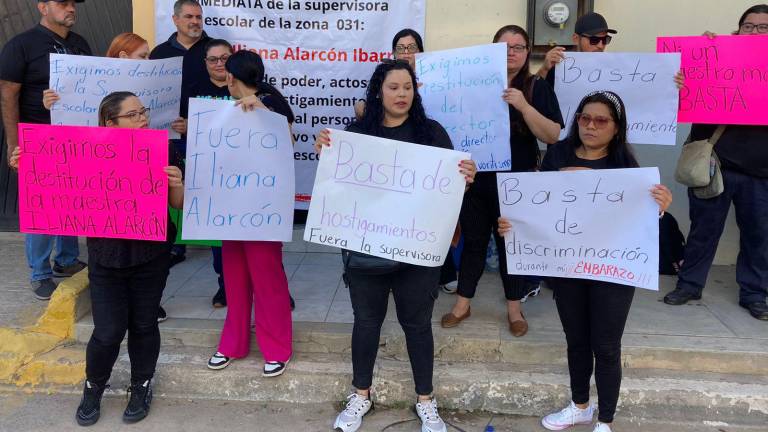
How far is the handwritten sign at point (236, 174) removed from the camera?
349 centimetres

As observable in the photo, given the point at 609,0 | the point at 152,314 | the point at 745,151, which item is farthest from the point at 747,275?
the point at 152,314

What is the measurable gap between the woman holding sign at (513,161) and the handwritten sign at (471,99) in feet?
0.39

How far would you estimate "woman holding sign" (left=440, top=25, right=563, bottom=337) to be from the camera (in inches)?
145

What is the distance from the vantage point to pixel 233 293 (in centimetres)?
385

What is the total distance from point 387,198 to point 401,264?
0.32m

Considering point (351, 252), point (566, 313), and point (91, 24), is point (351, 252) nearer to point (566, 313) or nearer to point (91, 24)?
point (566, 313)

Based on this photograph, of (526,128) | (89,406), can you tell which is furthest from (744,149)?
(89,406)

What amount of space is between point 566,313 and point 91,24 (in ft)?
16.1

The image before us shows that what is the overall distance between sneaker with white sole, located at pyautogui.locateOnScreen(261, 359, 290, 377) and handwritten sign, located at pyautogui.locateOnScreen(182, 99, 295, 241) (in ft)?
2.47

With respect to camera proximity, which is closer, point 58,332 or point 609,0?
point 58,332

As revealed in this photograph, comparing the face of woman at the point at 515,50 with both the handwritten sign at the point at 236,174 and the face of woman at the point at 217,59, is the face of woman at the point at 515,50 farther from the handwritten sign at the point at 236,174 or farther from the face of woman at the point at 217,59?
the face of woman at the point at 217,59

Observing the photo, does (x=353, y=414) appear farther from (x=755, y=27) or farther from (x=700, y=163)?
(x=755, y=27)

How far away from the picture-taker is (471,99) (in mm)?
3783

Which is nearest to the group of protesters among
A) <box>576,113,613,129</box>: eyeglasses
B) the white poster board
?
<box>576,113,613,129</box>: eyeglasses
